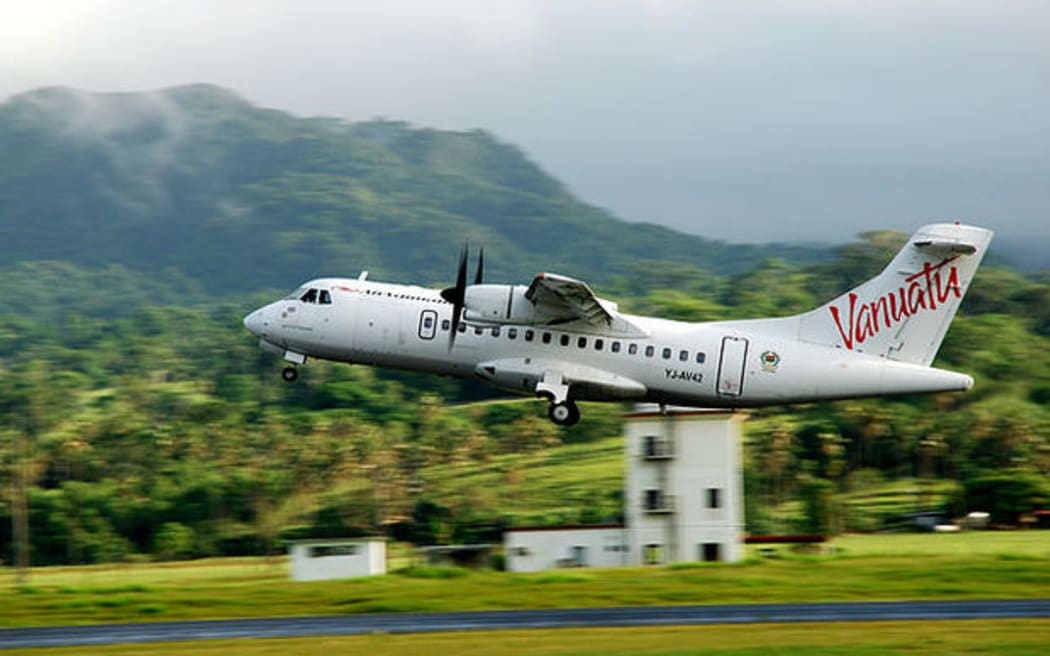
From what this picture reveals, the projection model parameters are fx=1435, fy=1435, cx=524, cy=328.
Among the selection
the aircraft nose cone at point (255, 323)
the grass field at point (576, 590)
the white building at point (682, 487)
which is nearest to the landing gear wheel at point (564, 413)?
the grass field at point (576, 590)

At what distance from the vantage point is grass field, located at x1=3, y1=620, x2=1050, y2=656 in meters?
28.3

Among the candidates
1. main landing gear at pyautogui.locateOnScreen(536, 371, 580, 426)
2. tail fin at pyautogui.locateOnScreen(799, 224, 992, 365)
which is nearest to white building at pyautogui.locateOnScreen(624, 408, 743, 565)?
main landing gear at pyautogui.locateOnScreen(536, 371, 580, 426)

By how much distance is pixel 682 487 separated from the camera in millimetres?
53531

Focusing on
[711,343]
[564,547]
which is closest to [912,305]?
[711,343]

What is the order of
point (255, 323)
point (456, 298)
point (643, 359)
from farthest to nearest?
point (255, 323), point (643, 359), point (456, 298)

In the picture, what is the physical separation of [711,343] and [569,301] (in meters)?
Result: 3.88

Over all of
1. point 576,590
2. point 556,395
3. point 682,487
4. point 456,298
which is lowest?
point 576,590

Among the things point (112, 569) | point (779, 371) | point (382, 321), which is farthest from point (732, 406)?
point (112, 569)

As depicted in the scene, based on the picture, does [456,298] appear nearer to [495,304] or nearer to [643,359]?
[495,304]

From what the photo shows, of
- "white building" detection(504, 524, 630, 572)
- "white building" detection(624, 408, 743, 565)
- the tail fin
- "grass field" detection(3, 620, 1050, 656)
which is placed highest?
the tail fin

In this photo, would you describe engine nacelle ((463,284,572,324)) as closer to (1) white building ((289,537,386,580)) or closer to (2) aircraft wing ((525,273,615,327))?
(2) aircraft wing ((525,273,615,327))

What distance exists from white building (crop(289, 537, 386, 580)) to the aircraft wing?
20.7 metres

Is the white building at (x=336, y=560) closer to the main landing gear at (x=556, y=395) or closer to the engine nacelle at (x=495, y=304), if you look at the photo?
the main landing gear at (x=556, y=395)

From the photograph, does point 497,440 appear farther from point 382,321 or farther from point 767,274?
point 767,274
